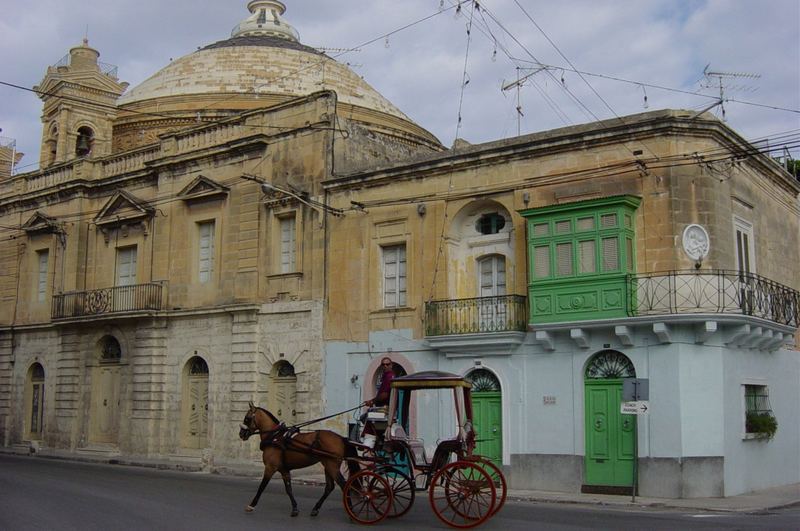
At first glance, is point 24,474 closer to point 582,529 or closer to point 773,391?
point 582,529

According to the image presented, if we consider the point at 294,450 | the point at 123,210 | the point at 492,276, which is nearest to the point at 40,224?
the point at 123,210

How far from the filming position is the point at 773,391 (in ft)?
70.1

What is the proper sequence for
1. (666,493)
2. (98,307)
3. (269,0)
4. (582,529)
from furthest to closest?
(269,0), (98,307), (666,493), (582,529)

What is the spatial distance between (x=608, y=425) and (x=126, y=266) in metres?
18.0

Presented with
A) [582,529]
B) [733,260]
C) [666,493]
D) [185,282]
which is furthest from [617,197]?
[185,282]

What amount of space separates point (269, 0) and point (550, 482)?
29.2 meters

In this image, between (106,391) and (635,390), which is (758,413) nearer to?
(635,390)

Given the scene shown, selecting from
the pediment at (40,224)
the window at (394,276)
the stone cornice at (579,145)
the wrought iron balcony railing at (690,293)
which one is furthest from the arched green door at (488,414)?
the pediment at (40,224)

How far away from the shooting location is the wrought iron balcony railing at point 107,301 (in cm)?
2814

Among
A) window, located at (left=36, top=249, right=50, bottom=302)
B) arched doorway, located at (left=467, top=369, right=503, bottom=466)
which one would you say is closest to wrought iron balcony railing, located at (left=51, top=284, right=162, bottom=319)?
window, located at (left=36, top=249, right=50, bottom=302)

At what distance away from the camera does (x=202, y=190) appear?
90.1 ft

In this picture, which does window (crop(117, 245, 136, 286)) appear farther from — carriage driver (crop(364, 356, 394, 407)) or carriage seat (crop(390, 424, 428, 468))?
carriage seat (crop(390, 424, 428, 468))

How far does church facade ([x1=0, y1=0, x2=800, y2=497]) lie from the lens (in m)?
18.7

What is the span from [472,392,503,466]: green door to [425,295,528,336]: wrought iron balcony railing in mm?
1593
